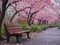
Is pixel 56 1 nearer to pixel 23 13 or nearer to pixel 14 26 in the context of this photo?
pixel 23 13

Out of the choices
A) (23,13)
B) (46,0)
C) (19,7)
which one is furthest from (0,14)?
(23,13)

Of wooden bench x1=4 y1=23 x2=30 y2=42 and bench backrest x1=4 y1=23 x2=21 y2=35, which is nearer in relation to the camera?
wooden bench x1=4 y1=23 x2=30 y2=42

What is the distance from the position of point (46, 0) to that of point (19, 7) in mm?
4001

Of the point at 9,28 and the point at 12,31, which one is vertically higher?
the point at 9,28

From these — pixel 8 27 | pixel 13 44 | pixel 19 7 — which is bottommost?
pixel 13 44

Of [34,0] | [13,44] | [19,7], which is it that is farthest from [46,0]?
[13,44]

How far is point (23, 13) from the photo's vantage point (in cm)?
2991

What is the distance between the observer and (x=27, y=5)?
24.1 metres

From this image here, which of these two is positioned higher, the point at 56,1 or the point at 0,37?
the point at 56,1

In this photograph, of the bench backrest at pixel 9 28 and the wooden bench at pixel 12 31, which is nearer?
the wooden bench at pixel 12 31

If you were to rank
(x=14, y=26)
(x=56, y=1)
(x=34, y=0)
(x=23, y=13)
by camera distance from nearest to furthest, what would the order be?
1. (x=14, y=26)
2. (x=34, y=0)
3. (x=23, y=13)
4. (x=56, y=1)

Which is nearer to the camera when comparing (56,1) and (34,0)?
(34,0)

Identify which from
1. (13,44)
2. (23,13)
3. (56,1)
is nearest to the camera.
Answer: (13,44)

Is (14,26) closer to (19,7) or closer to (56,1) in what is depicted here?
(19,7)
